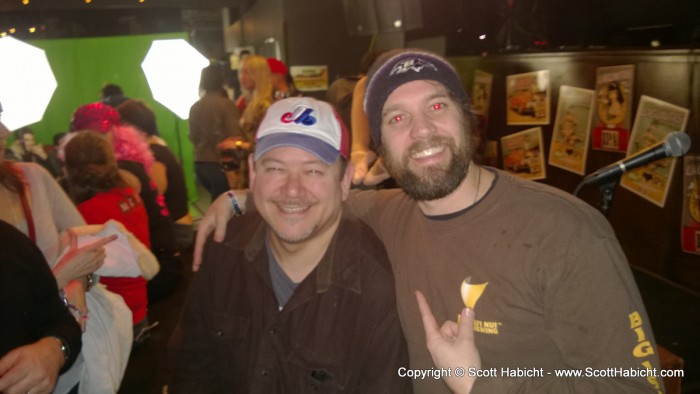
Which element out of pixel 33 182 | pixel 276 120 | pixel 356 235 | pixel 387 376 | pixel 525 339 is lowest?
pixel 387 376

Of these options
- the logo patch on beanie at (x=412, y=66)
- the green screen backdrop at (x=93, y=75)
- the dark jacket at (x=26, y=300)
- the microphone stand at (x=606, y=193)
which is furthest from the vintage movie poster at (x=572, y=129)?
the green screen backdrop at (x=93, y=75)

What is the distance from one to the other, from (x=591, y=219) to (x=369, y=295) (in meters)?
0.67

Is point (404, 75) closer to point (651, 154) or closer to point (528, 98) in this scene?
point (651, 154)

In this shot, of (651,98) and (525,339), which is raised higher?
(651,98)

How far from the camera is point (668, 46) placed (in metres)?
4.32

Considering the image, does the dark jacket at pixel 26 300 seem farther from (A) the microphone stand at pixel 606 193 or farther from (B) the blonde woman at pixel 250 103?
(B) the blonde woman at pixel 250 103

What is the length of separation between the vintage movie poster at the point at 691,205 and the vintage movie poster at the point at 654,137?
0.44ft

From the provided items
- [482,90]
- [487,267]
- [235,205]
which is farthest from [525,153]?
[487,267]

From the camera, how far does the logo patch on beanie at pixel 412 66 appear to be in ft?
5.46

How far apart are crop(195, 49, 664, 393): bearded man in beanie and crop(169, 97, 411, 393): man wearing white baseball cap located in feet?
0.37

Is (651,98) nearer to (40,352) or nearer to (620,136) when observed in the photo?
(620,136)

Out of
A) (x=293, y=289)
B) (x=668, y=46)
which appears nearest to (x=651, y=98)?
(x=668, y=46)

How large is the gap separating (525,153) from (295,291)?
16.4 feet

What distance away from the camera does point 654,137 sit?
442 centimetres
